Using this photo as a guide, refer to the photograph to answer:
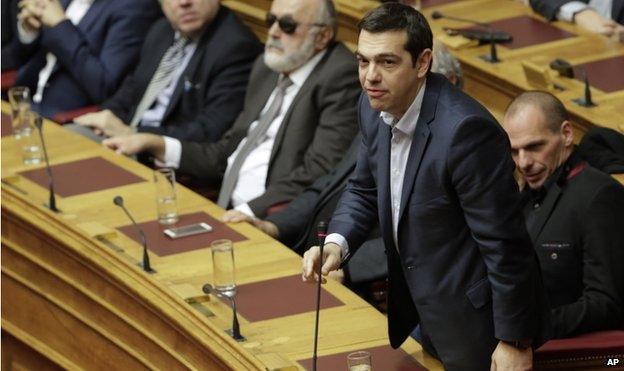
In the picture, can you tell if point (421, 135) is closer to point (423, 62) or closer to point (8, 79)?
point (423, 62)

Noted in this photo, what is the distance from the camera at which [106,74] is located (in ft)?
17.5

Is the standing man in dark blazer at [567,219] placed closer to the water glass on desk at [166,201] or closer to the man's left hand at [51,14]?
the water glass on desk at [166,201]

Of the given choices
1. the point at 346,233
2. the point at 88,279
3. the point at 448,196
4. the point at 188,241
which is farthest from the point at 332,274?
the point at 448,196

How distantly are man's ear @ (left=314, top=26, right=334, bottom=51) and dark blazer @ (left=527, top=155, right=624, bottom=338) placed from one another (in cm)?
135

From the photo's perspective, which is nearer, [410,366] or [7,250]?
[410,366]

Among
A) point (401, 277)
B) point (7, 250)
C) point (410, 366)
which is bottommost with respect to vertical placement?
point (7, 250)

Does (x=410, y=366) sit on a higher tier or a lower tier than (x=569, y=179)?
lower

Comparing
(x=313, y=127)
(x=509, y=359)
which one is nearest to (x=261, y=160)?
(x=313, y=127)

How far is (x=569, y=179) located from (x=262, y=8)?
246 cm

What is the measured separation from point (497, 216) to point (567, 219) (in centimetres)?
67

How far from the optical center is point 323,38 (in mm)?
4391

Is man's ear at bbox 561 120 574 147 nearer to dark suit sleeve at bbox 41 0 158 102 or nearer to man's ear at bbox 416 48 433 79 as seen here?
man's ear at bbox 416 48 433 79

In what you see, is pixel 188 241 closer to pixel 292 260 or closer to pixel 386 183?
pixel 292 260

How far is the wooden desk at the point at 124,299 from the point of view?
3092 millimetres
